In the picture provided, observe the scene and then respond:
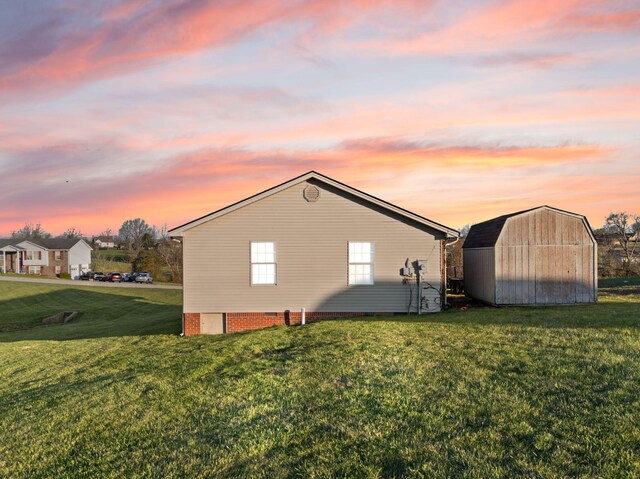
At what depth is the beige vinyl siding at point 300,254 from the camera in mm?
16328

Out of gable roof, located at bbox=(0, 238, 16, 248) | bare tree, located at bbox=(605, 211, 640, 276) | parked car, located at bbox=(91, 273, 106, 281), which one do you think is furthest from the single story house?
bare tree, located at bbox=(605, 211, 640, 276)

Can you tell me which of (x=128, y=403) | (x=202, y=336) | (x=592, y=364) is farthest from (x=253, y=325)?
(x=592, y=364)

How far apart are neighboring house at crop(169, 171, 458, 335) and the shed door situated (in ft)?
0.12

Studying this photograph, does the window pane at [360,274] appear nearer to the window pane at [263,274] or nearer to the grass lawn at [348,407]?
the window pane at [263,274]

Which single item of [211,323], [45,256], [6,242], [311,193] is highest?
[6,242]

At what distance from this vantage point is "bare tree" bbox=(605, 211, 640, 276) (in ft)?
144

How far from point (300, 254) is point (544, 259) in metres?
10.2

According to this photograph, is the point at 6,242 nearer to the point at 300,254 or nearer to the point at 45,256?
the point at 45,256

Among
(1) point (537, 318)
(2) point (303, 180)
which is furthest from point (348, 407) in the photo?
(2) point (303, 180)

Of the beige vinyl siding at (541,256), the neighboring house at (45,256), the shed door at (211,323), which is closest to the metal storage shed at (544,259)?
the beige vinyl siding at (541,256)

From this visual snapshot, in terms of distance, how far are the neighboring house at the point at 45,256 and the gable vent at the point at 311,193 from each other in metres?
67.5

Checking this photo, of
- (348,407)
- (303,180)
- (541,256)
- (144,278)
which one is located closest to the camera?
(348,407)

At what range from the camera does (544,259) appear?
18625 millimetres

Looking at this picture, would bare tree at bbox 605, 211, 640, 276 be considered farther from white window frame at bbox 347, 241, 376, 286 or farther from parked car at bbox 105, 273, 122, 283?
parked car at bbox 105, 273, 122, 283
